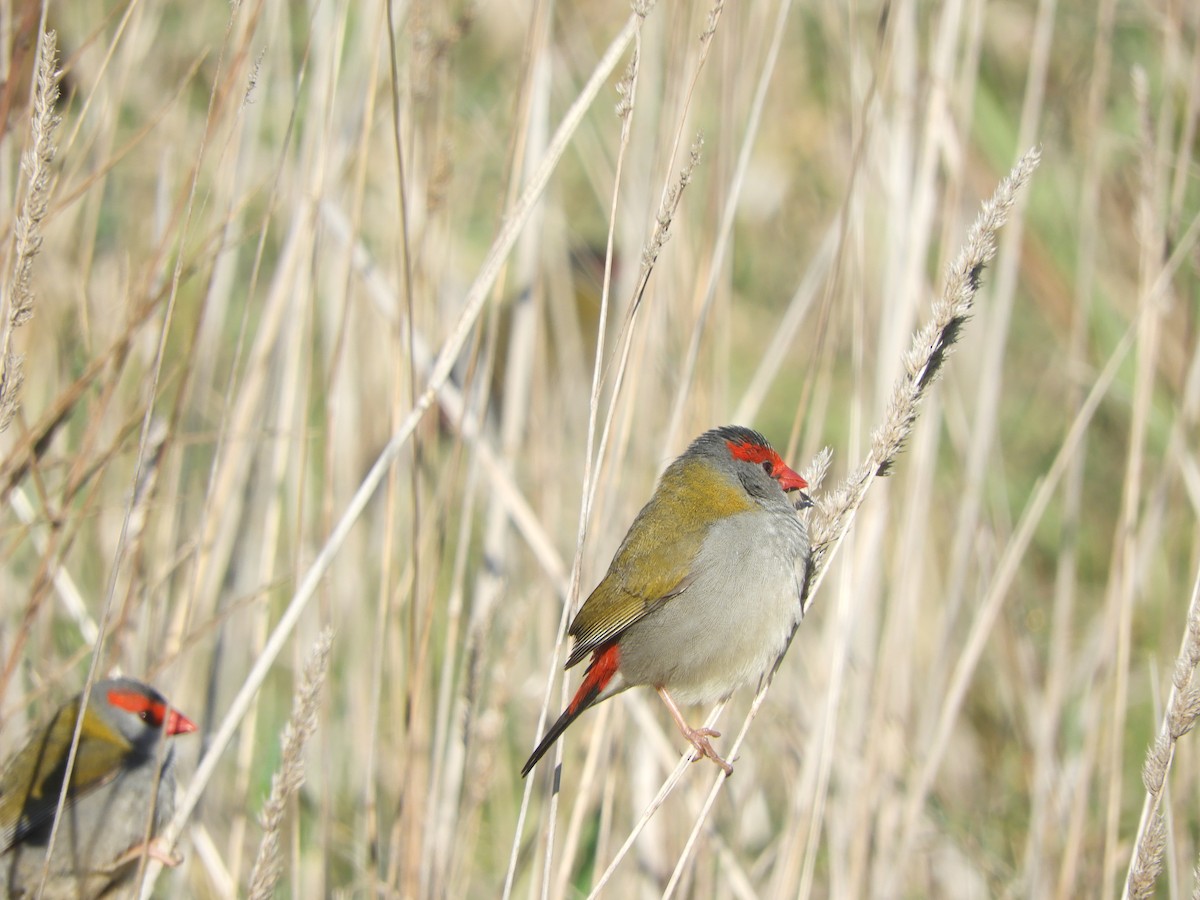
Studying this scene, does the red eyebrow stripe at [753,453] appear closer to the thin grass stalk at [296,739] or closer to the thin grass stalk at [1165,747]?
the thin grass stalk at [1165,747]

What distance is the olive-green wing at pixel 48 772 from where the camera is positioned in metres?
3.17

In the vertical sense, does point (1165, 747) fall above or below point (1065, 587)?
above

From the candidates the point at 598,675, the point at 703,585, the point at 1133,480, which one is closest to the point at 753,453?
the point at 703,585

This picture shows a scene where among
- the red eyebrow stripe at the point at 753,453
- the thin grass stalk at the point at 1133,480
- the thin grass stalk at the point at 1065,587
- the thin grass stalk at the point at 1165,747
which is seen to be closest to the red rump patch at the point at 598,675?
the red eyebrow stripe at the point at 753,453

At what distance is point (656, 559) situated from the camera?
9.54 feet

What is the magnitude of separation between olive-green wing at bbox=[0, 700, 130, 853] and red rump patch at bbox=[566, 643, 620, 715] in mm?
1379

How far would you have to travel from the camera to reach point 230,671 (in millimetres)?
4324

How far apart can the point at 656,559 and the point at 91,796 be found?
1800 millimetres

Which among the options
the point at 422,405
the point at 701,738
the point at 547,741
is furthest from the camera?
the point at 701,738

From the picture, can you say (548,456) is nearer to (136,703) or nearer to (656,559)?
(656,559)

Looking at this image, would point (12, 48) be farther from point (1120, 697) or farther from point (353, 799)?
point (1120, 697)

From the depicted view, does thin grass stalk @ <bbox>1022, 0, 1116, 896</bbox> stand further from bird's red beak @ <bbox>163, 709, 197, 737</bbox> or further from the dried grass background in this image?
bird's red beak @ <bbox>163, 709, 197, 737</bbox>

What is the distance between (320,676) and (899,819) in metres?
2.15

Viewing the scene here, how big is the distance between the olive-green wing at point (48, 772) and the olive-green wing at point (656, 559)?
A: 141 cm
